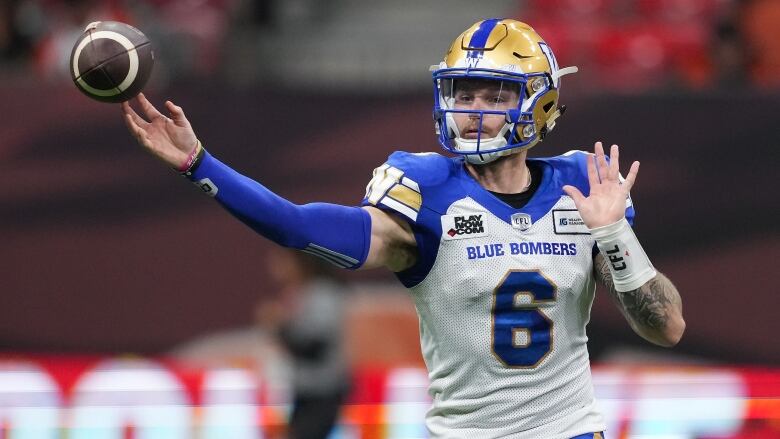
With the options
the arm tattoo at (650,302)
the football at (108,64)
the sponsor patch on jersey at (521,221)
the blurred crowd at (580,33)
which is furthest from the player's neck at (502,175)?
the blurred crowd at (580,33)

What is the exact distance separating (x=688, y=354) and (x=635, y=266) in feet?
12.6

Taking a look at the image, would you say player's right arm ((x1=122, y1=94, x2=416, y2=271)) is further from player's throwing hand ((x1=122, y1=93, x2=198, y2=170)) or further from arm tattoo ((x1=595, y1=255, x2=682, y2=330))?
arm tattoo ((x1=595, y1=255, x2=682, y2=330))

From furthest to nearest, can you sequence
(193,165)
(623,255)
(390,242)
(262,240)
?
(262,240)
(390,242)
(623,255)
(193,165)

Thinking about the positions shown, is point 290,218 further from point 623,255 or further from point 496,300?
point 623,255

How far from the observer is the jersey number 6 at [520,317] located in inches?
144

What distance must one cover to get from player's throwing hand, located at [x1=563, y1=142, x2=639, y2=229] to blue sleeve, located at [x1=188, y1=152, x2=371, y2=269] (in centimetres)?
61

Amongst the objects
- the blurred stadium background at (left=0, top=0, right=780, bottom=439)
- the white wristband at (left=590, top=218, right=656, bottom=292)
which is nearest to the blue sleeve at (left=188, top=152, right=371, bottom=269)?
the white wristband at (left=590, top=218, right=656, bottom=292)

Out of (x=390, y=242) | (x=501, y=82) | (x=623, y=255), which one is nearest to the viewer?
(x=623, y=255)

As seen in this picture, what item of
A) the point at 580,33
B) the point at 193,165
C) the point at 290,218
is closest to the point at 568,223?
the point at 290,218

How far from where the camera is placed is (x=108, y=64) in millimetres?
3490

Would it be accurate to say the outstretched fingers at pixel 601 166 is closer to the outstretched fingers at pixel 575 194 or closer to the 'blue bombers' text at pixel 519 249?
the outstretched fingers at pixel 575 194

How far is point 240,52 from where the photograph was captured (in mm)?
8227

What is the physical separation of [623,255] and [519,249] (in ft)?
0.97

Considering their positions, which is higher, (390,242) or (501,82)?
(501,82)
